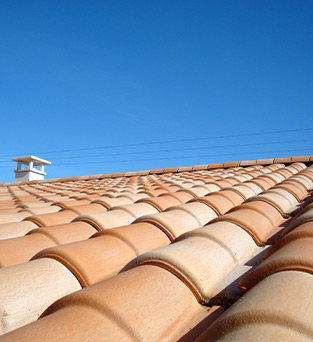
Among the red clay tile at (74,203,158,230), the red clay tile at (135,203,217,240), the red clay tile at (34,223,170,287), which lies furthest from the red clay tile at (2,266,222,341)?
the red clay tile at (74,203,158,230)

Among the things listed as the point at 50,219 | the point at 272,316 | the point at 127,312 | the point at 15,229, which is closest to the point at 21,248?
the point at 15,229

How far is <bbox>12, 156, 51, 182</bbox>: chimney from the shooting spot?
10.2 meters

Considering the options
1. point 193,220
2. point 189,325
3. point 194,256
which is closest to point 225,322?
point 189,325

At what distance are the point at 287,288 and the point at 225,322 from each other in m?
0.22

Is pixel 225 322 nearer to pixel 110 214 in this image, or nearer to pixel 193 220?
pixel 193 220

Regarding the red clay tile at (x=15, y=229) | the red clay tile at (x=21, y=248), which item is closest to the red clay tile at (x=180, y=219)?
the red clay tile at (x=21, y=248)

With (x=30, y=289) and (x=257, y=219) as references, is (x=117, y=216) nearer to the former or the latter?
(x=257, y=219)

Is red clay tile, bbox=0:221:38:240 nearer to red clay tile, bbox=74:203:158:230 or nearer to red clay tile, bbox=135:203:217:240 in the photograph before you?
red clay tile, bbox=74:203:158:230

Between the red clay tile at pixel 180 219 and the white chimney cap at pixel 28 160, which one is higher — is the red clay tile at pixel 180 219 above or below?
above

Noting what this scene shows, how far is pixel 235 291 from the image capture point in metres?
1.33

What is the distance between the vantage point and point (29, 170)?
10.2 m

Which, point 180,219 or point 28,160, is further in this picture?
point 28,160

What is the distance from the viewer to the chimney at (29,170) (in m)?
10.2

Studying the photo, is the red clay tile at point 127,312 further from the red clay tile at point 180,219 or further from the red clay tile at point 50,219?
the red clay tile at point 50,219
